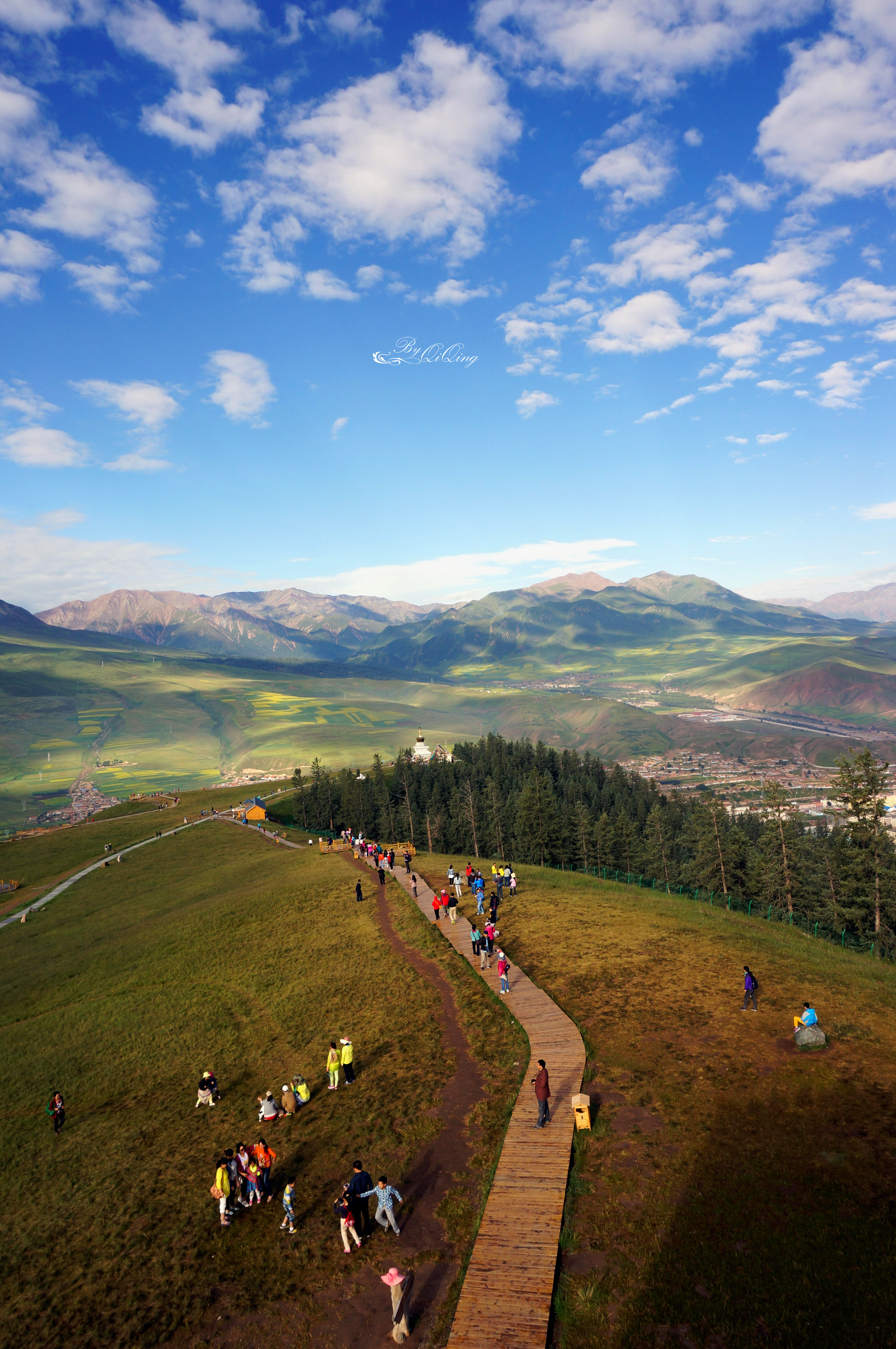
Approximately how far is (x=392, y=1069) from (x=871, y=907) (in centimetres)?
6015

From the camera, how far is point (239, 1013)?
126 feet

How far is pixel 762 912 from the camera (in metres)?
69.2

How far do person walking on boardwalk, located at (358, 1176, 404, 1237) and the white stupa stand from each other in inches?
5715

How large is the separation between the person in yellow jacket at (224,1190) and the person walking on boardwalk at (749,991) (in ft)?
74.0

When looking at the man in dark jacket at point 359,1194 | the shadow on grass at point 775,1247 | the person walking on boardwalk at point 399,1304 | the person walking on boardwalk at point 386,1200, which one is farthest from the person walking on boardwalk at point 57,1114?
the shadow on grass at point 775,1247

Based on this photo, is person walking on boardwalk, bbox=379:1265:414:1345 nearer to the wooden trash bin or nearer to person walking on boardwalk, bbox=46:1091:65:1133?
the wooden trash bin

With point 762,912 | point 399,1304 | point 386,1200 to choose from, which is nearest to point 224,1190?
point 386,1200

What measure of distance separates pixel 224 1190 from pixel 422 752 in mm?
164893

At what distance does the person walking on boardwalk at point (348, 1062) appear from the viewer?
91.2 ft

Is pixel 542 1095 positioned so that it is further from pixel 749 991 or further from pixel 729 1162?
pixel 749 991

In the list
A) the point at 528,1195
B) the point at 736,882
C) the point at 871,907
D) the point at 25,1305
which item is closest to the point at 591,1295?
the point at 528,1195

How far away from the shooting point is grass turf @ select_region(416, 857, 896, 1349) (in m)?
15.1

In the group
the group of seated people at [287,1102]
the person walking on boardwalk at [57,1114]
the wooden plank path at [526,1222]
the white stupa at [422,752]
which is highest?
the wooden plank path at [526,1222]

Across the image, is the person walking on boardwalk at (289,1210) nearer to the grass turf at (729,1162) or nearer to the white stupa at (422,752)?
the grass turf at (729,1162)
